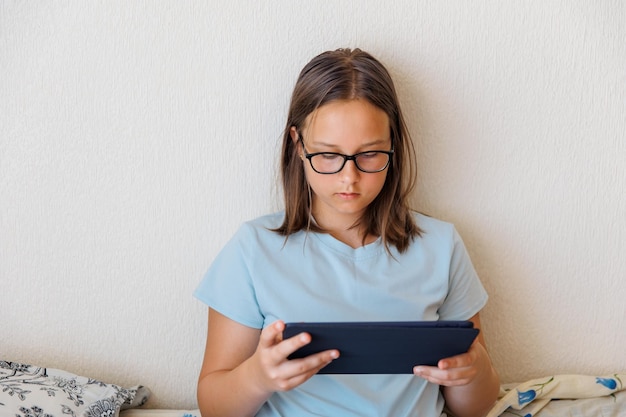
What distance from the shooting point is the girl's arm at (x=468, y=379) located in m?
1.22

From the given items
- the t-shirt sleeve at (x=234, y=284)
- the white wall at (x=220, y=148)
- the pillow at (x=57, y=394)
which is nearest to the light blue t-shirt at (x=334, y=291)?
the t-shirt sleeve at (x=234, y=284)

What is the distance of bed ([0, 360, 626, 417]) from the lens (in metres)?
1.41

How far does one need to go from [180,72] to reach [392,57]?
444 millimetres

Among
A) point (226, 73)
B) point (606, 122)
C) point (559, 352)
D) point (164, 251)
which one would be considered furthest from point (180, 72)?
point (559, 352)

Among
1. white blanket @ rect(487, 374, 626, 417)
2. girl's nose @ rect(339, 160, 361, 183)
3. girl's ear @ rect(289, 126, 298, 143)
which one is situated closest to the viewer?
girl's nose @ rect(339, 160, 361, 183)

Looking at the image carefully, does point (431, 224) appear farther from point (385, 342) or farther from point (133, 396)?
point (133, 396)

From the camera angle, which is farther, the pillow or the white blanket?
the white blanket

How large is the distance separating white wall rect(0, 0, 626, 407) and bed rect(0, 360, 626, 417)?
0.09m

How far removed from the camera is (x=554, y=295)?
67.2 inches

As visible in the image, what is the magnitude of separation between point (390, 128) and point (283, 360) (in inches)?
20.2

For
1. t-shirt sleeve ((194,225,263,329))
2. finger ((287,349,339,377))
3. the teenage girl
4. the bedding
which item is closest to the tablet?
finger ((287,349,339,377))

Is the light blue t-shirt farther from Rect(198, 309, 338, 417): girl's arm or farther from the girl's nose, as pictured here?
the girl's nose

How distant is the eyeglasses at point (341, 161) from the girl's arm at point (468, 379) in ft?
1.19

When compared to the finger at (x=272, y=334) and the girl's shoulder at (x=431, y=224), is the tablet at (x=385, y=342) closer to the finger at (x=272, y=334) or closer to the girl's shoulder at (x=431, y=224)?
the finger at (x=272, y=334)
